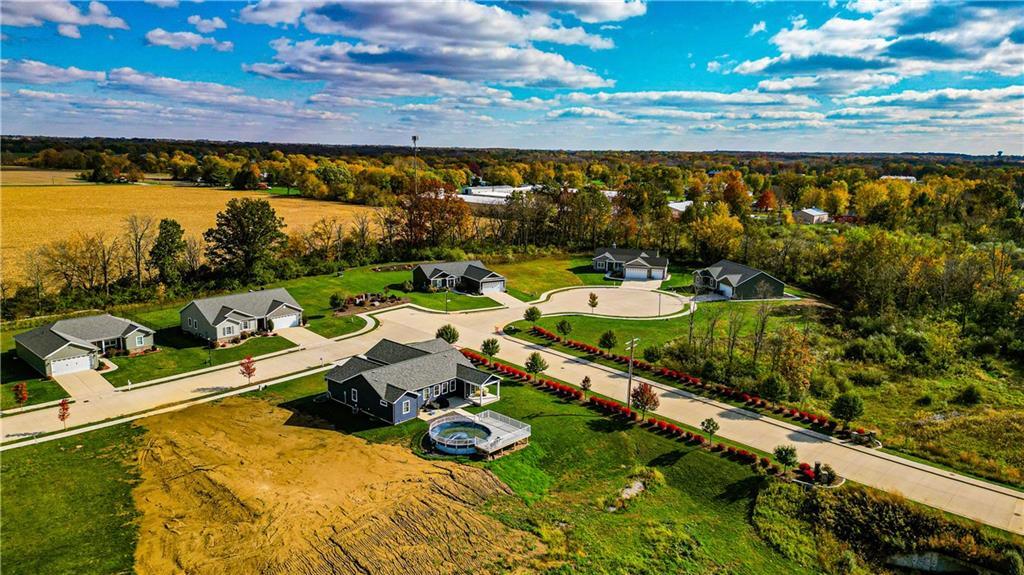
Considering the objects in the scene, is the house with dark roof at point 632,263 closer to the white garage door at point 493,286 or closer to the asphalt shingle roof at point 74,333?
the white garage door at point 493,286

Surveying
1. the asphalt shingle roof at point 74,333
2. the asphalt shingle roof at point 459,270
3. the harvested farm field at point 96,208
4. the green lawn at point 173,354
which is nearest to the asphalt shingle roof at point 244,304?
the green lawn at point 173,354

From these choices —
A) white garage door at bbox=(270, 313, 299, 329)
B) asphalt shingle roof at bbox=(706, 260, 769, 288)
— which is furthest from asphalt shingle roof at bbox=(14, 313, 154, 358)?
asphalt shingle roof at bbox=(706, 260, 769, 288)

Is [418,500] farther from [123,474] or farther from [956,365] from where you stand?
[956,365]

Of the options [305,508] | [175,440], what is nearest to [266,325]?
[175,440]

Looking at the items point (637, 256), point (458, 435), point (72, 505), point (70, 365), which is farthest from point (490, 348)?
point (637, 256)

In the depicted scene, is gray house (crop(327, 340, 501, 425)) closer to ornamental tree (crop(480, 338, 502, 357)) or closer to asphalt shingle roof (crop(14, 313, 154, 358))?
ornamental tree (crop(480, 338, 502, 357))
